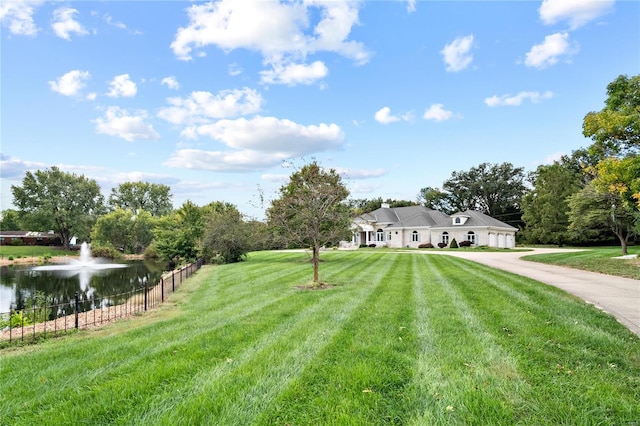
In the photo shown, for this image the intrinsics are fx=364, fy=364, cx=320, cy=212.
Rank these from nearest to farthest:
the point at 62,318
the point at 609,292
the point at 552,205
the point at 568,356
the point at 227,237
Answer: the point at 568,356
the point at 609,292
the point at 62,318
the point at 227,237
the point at 552,205

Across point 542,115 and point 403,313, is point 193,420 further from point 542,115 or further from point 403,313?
point 542,115

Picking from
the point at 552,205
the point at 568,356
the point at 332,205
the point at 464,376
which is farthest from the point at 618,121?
the point at 552,205

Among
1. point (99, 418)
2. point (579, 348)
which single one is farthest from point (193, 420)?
point (579, 348)

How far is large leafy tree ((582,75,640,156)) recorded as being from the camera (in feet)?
41.8

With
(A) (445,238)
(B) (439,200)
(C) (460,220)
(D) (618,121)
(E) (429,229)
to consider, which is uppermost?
(B) (439,200)

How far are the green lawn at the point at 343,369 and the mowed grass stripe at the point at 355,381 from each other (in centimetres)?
2

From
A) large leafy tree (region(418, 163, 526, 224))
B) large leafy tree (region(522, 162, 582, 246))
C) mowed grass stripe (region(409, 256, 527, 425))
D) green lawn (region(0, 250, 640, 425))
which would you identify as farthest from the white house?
mowed grass stripe (region(409, 256, 527, 425))

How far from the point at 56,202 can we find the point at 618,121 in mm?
68469

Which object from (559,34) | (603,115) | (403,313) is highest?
(559,34)

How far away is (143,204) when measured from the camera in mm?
78125

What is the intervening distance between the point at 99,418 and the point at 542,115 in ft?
69.7

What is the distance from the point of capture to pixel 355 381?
3.78 metres

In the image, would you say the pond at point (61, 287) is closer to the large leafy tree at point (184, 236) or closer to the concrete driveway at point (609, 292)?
the large leafy tree at point (184, 236)

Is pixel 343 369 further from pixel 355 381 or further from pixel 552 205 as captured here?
pixel 552 205
